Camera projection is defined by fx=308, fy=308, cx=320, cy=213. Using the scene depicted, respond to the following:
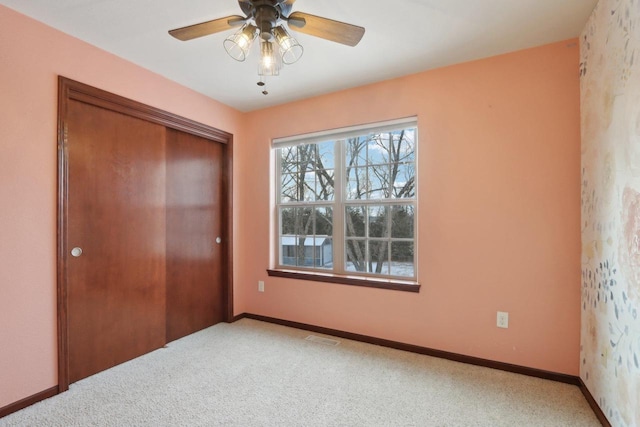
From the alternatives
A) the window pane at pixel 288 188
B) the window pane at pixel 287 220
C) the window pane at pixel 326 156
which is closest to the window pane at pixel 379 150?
the window pane at pixel 326 156

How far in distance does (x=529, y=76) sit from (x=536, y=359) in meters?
2.05

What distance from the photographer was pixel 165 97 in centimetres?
275

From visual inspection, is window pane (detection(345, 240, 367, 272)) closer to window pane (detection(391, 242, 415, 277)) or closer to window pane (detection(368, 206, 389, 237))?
window pane (detection(368, 206, 389, 237))

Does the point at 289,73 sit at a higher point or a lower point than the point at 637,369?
higher

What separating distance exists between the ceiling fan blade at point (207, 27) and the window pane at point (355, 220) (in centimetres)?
192

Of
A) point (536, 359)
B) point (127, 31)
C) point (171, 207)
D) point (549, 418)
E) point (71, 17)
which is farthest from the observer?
point (171, 207)

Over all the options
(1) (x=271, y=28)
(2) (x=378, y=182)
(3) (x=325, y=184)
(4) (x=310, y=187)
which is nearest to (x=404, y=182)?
(2) (x=378, y=182)

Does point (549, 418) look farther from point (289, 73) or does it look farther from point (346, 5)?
point (289, 73)

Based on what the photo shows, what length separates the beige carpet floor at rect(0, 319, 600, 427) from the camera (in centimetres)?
177

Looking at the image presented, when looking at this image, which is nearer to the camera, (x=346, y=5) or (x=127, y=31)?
(x=346, y=5)

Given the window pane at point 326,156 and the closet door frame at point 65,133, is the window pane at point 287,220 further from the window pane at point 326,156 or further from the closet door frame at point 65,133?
the closet door frame at point 65,133

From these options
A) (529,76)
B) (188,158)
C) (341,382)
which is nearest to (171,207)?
(188,158)

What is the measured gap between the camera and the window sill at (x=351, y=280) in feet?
8.82

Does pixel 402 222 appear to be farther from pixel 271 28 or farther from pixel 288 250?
pixel 271 28
